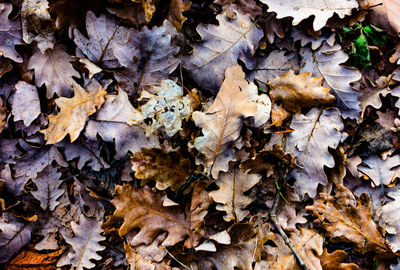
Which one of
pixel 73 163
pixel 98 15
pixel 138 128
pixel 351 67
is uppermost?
pixel 98 15

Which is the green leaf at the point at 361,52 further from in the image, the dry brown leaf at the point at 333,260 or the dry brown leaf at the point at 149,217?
the dry brown leaf at the point at 149,217

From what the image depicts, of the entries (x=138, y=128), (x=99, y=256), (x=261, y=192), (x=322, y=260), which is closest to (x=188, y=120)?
(x=138, y=128)

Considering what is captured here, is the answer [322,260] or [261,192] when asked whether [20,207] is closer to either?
[261,192]

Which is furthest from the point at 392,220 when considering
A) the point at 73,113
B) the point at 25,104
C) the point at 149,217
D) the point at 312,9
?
the point at 25,104

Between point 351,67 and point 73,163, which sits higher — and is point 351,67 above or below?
above

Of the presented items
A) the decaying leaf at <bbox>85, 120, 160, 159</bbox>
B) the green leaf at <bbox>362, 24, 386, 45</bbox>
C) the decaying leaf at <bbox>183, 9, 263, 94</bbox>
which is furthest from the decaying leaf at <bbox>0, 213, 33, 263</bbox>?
the green leaf at <bbox>362, 24, 386, 45</bbox>

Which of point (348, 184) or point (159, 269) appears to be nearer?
point (159, 269)
